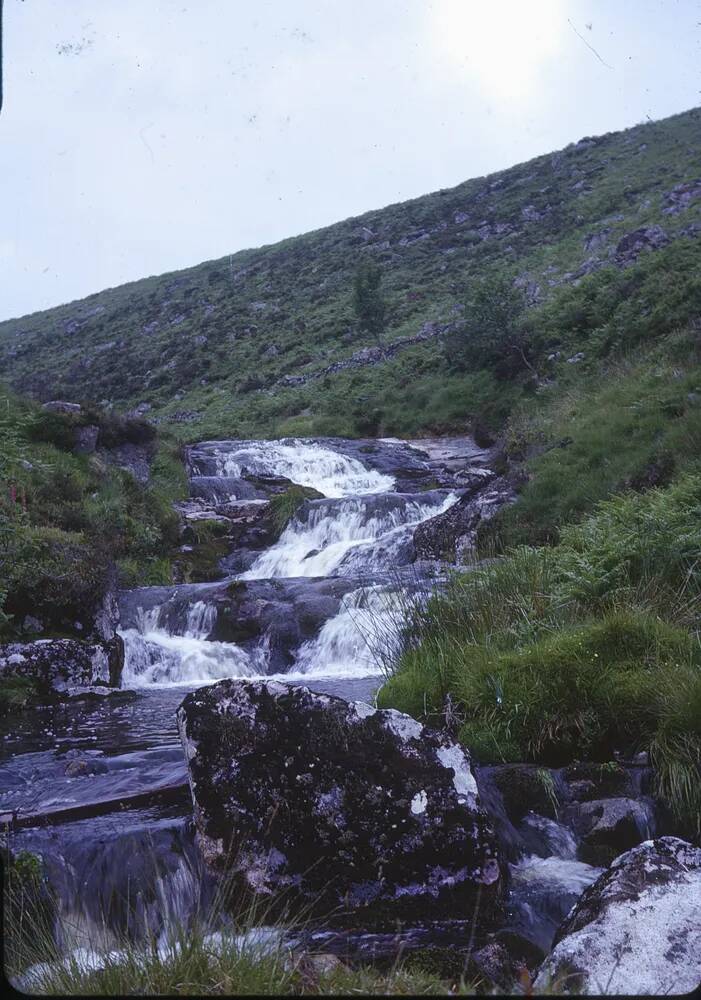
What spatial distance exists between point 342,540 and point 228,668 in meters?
7.05

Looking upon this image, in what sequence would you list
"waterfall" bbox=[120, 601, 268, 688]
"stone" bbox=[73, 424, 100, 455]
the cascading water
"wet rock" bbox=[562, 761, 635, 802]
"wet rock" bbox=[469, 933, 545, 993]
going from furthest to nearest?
"stone" bbox=[73, 424, 100, 455]
"waterfall" bbox=[120, 601, 268, 688]
"wet rock" bbox=[562, 761, 635, 802]
the cascading water
"wet rock" bbox=[469, 933, 545, 993]

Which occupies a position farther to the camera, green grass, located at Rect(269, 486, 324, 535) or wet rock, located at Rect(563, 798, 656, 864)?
green grass, located at Rect(269, 486, 324, 535)

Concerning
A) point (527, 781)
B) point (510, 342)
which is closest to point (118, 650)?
point (527, 781)

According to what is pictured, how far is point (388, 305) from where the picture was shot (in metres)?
44.4

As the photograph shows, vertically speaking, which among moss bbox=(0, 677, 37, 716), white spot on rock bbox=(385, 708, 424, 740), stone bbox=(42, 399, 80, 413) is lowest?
moss bbox=(0, 677, 37, 716)

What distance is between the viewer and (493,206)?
60938 millimetres

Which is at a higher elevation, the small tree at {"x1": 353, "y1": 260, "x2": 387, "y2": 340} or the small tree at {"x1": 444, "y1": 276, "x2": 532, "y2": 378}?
the small tree at {"x1": 353, "y1": 260, "x2": 387, "y2": 340}

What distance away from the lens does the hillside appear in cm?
3192

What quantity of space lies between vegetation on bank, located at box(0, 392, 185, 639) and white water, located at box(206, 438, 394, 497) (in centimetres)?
364

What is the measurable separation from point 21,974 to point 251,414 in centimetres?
3529

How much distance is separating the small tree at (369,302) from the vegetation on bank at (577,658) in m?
35.4

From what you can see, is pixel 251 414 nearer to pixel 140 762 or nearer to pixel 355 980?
pixel 140 762

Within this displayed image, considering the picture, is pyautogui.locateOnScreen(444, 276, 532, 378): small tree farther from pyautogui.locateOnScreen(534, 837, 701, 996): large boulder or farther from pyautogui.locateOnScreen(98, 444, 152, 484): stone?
pyautogui.locateOnScreen(534, 837, 701, 996): large boulder

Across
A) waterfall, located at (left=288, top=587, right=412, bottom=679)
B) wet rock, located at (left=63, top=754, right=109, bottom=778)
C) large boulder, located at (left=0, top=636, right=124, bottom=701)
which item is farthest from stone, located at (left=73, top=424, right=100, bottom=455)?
wet rock, located at (left=63, top=754, right=109, bottom=778)
